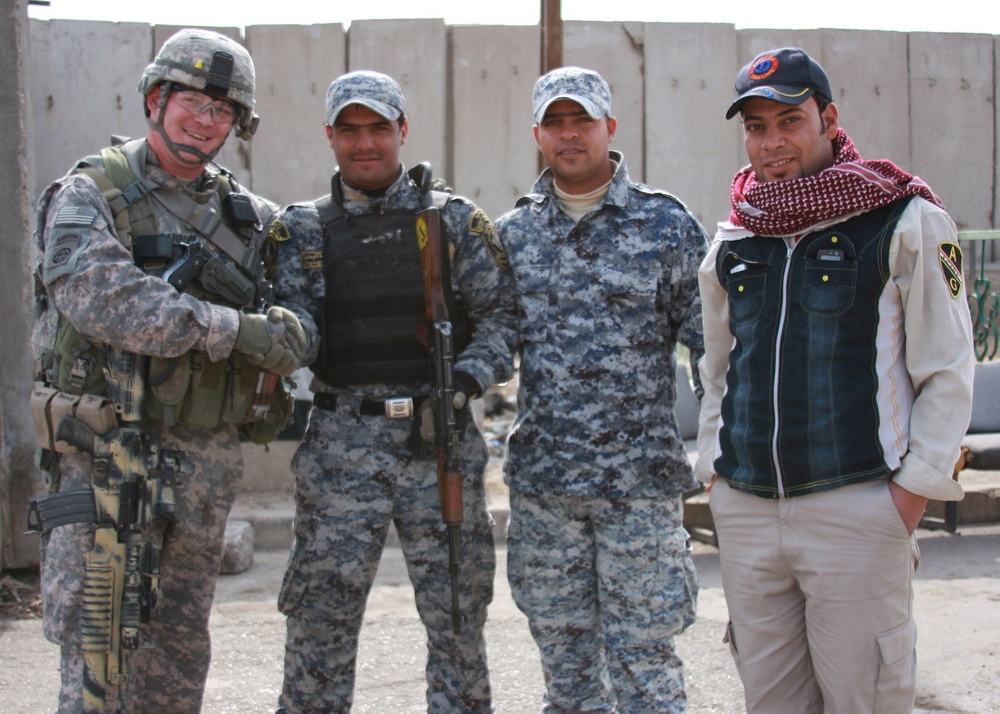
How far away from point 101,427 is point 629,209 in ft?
5.33

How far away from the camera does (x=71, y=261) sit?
281 cm

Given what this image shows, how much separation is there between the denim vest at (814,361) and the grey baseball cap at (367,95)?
1227 mm

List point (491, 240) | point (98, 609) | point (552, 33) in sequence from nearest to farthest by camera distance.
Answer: point (98, 609)
point (491, 240)
point (552, 33)

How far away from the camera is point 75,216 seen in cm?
285

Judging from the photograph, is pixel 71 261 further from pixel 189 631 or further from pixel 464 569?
pixel 464 569

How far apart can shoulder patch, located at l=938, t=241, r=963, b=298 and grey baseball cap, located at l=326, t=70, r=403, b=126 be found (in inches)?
63.4

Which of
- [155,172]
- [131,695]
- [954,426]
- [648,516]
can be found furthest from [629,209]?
[131,695]

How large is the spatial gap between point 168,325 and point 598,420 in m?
1.23

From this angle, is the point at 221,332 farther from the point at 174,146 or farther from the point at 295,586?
the point at 295,586

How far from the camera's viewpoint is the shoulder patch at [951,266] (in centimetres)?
238

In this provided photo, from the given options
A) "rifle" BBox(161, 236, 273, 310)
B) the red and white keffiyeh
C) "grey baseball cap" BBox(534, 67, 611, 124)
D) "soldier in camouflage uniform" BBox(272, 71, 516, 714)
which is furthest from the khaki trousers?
"rifle" BBox(161, 236, 273, 310)

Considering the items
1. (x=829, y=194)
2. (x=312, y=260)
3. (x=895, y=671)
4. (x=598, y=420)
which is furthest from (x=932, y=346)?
(x=312, y=260)

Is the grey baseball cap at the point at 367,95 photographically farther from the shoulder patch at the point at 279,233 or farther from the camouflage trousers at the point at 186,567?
the camouflage trousers at the point at 186,567

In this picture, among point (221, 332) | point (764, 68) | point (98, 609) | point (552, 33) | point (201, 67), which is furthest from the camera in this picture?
point (552, 33)
